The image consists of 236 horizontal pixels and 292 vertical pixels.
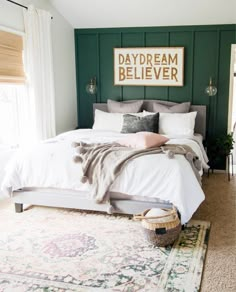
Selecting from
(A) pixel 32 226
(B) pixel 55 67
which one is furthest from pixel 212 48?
(A) pixel 32 226

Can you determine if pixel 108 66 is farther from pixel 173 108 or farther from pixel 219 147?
pixel 219 147

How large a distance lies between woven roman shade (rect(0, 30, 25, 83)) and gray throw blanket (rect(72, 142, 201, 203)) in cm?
138

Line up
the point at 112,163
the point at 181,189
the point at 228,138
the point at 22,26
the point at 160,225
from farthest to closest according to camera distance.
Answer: the point at 228,138 → the point at 22,26 → the point at 112,163 → the point at 181,189 → the point at 160,225

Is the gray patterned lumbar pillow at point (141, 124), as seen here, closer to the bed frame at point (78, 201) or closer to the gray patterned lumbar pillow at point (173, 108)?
the gray patterned lumbar pillow at point (173, 108)

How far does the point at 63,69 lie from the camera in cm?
533

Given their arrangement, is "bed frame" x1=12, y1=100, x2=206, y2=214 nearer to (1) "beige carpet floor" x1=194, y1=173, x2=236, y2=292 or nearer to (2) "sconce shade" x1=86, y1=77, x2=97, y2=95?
(1) "beige carpet floor" x1=194, y1=173, x2=236, y2=292

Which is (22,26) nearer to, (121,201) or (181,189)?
(121,201)

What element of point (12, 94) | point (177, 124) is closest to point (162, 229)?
point (177, 124)

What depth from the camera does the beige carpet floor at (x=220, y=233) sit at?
242 centimetres

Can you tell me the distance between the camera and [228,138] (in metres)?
4.94

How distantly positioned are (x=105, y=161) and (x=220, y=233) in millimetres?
1240

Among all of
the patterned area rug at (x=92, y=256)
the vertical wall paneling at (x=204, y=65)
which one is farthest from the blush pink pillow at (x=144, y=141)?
the vertical wall paneling at (x=204, y=65)

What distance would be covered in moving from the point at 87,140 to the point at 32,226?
3.90 ft

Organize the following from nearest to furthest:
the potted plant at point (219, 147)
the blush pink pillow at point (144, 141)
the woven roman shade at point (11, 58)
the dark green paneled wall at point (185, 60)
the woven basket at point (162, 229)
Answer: the woven basket at point (162, 229) < the blush pink pillow at point (144, 141) < the woven roman shade at point (11, 58) < the potted plant at point (219, 147) < the dark green paneled wall at point (185, 60)
